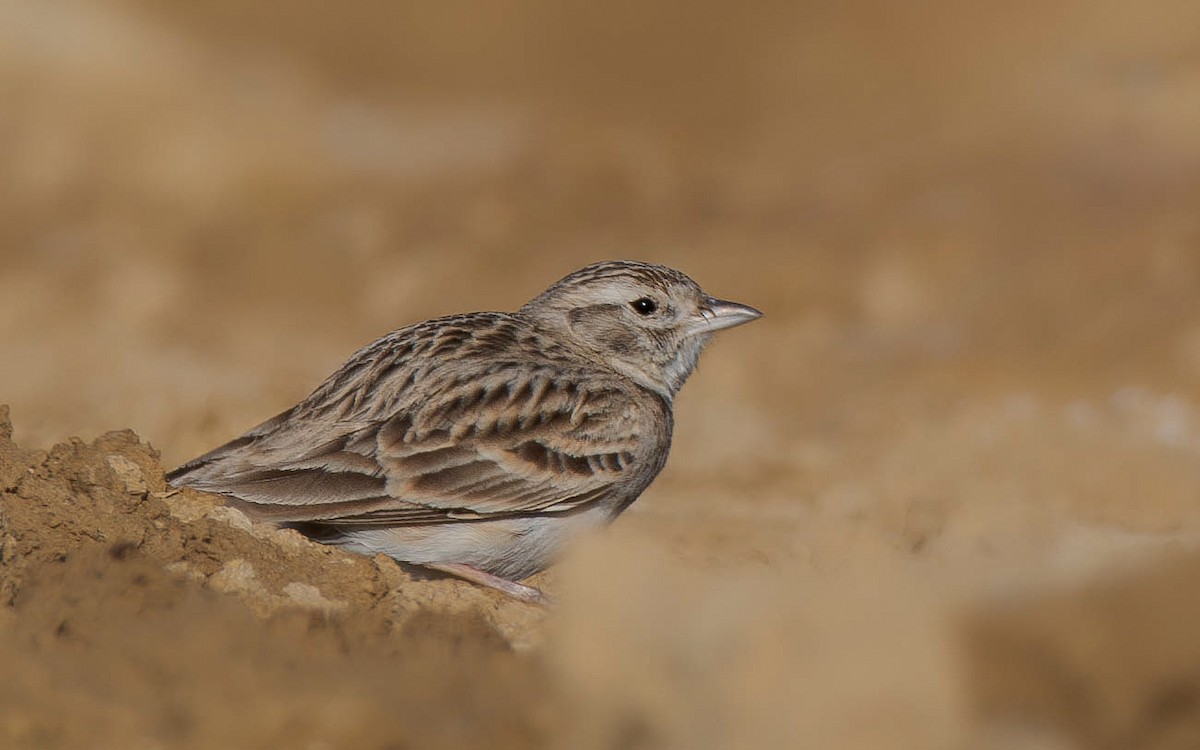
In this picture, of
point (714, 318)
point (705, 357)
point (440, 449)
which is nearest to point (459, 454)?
point (440, 449)

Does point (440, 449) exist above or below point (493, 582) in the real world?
above

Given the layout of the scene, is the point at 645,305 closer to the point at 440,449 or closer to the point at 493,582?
the point at 440,449

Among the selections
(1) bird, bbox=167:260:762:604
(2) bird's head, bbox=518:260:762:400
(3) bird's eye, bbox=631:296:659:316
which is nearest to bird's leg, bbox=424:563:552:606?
(1) bird, bbox=167:260:762:604

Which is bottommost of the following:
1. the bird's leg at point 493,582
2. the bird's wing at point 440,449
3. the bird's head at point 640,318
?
the bird's leg at point 493,582

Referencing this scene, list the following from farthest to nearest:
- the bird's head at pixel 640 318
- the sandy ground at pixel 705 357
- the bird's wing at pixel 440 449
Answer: the bird's head at pixel 640 318 < the bird's wing at pixel 440 449 < the sandy ground at pixel 705 357

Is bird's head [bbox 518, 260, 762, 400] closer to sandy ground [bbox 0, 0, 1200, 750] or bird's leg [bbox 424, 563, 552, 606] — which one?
sandy ground [bbox 0, 0, 1200, 750]

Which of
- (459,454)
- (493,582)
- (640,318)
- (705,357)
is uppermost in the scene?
(705,357)

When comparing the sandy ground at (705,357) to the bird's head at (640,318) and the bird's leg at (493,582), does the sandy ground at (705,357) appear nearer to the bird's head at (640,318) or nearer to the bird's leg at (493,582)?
the bird's leg at (493,582)

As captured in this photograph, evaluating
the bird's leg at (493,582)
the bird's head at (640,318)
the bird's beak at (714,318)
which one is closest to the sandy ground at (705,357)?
the bird's leg at (493,582)

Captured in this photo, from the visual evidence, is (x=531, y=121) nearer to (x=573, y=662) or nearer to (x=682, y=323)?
(x=682, y=323)
